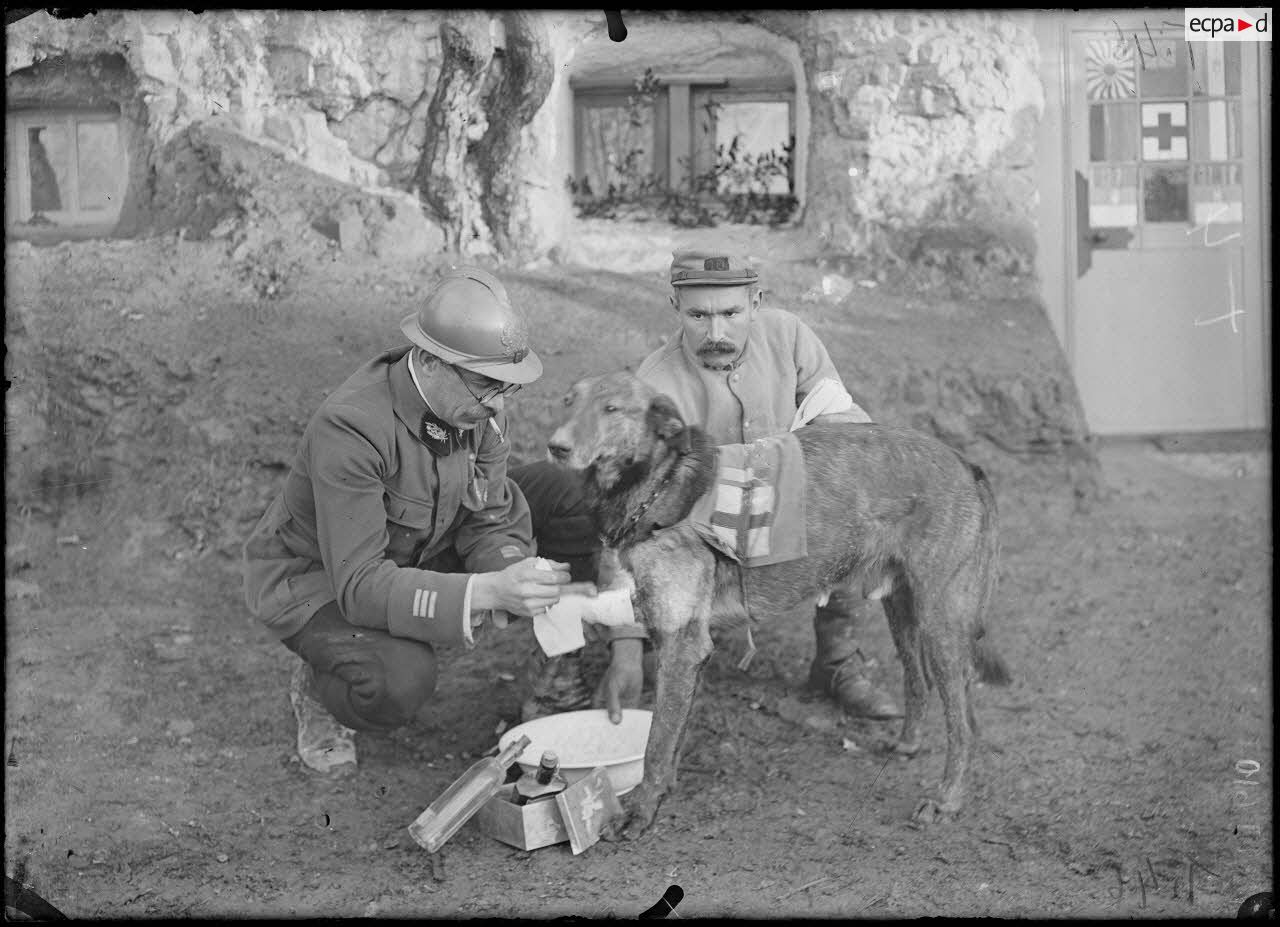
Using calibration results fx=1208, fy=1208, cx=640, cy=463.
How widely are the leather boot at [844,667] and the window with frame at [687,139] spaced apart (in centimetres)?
349

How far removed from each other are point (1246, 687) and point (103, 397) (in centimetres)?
573

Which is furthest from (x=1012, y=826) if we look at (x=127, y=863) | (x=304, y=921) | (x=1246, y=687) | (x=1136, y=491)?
(x=1136, y=491)

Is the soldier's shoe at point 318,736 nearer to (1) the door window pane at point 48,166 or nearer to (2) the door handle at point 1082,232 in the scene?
(1) the door window pane at point 48,166

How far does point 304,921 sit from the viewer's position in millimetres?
3518

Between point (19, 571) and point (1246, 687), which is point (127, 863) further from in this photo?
point (1246, 687)

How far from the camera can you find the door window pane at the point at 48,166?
253 inches

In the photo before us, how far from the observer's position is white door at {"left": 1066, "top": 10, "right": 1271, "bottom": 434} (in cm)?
750

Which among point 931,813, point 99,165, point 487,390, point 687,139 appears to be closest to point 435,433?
point 487,390

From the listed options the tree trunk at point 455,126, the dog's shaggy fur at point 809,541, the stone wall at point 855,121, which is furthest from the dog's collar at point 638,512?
the stone wall at point 855,121

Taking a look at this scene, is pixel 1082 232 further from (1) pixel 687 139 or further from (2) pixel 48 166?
(2) pixel 48 166

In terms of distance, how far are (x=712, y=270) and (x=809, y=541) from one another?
1059 mm

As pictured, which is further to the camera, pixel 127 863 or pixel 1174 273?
pixel 1174 273

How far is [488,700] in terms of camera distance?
510 centimetres

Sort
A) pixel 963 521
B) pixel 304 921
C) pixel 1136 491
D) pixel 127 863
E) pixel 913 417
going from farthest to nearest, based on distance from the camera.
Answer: pixel 1136 491, pixel 913 417, pixel 963 521, pixel 127 863, pixel 304 921
